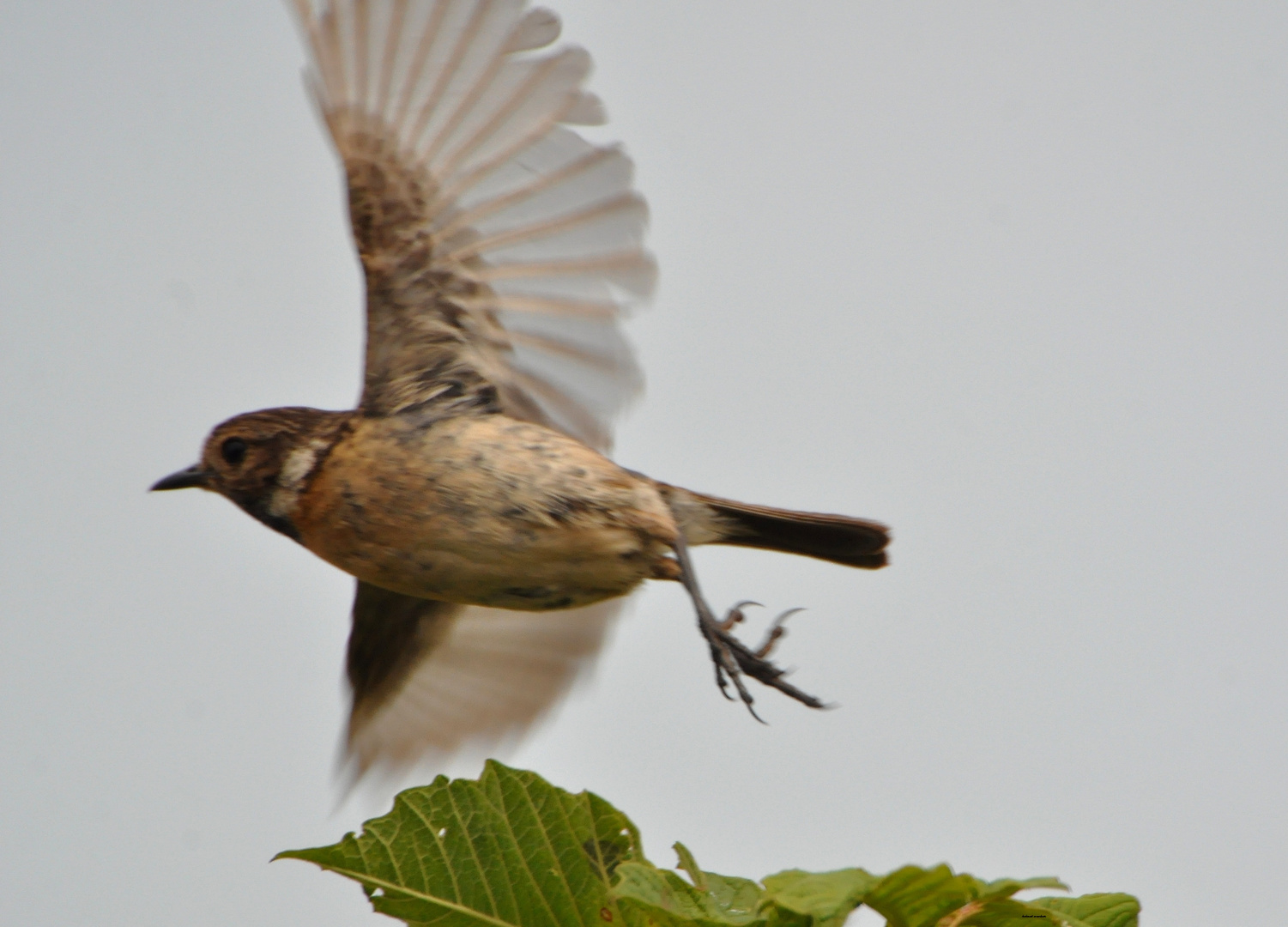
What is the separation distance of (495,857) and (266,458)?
212 cm

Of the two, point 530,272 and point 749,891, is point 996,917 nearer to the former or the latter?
point 749,891

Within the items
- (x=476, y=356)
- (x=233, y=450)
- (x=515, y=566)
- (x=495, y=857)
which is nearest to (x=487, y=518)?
(x=515, y=566)

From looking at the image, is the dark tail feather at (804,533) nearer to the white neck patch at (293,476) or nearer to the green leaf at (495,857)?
the white neck patch at (293,476)

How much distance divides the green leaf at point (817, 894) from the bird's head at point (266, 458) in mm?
2466

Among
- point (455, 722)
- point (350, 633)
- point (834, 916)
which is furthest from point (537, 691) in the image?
point (834, 916)

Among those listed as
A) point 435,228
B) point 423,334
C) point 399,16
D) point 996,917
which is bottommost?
point 996,917

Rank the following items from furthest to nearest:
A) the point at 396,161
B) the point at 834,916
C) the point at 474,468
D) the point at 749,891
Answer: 1. the point at 396,161
2. the point at 474,468
3. the point at 749,891
4. the point at 834,916

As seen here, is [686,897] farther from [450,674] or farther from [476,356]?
[450,674]

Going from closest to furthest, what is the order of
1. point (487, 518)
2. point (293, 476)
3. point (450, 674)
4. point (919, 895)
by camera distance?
point (919, 895) < point (487, 518) < point (293, 476) < point (450, 674)

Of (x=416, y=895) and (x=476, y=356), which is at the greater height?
(x=476, y=356)

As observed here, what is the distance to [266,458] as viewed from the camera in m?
4.57

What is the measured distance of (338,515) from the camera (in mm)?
4250

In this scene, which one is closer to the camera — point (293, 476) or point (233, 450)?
point (293, 476)

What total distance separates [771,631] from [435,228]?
1574 mm
